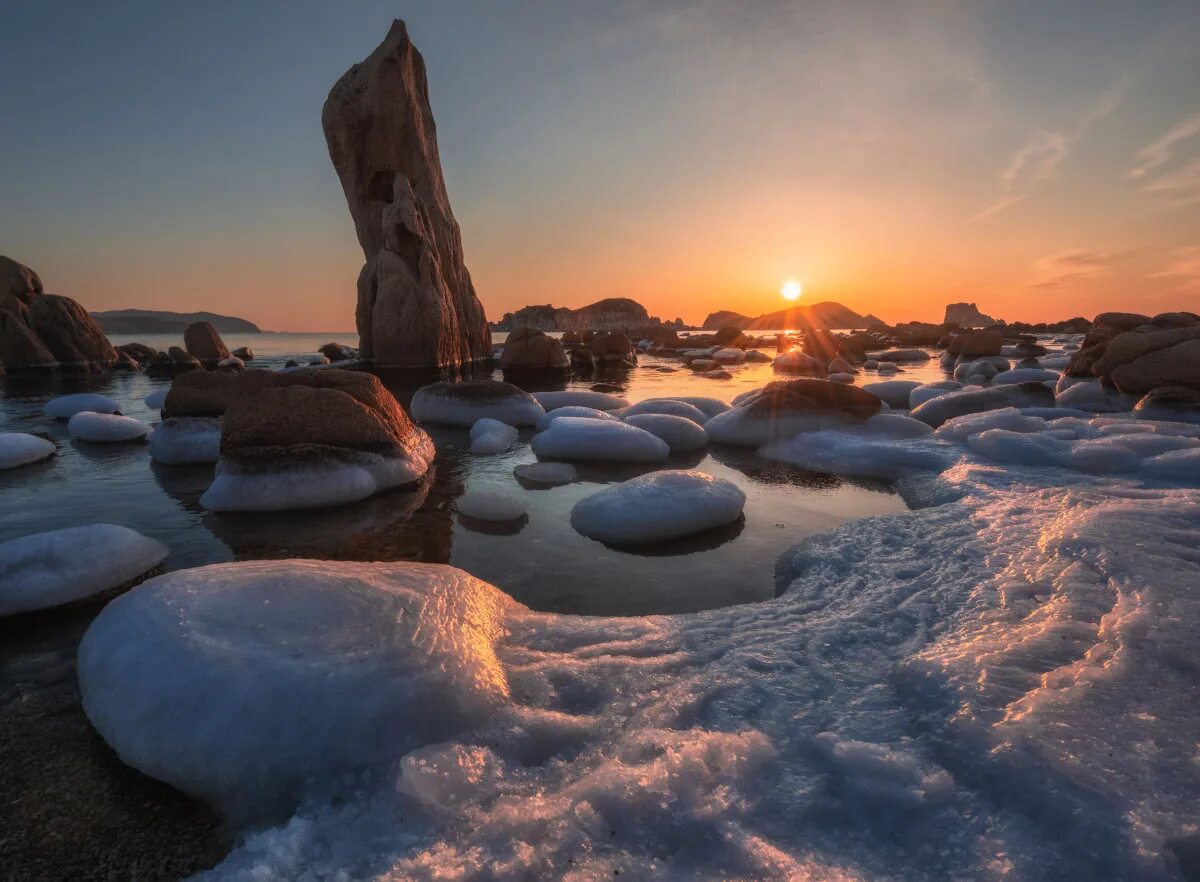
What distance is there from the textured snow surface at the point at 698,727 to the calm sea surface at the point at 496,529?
515 millimetres

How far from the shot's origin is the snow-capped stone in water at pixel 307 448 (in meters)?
5.17

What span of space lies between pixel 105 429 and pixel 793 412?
1038 cm

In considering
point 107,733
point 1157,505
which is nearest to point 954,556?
point 1157,505

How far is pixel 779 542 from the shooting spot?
4.48 m

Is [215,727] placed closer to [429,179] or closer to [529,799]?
[529,799]

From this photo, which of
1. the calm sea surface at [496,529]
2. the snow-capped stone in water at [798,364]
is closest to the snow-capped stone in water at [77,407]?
the calm sea surface at [496,529]

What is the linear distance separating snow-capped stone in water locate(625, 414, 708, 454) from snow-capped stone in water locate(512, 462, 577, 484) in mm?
1940

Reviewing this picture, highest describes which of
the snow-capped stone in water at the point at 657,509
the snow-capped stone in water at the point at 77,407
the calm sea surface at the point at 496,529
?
the snow-capped stone in water at the point at 77,407

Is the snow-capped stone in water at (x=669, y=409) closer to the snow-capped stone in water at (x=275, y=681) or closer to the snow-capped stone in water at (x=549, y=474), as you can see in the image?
the snow-capped stone in water at (x=549, y=474)

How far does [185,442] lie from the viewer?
706cm

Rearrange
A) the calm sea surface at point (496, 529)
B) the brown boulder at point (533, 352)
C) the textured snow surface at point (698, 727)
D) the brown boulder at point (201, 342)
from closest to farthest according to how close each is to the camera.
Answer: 1. the textured snow surface at point (698, 727)
2. the calm sea surface at point (496, 529)
3. the brown boulder at point (533, 352)
4. the brown boulder at point (201, 342)

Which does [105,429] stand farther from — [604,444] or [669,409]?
[669,409]

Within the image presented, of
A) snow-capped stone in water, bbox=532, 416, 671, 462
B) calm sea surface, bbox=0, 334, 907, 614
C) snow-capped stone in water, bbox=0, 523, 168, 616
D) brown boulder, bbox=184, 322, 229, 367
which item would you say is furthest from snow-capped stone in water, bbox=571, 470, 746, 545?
brown boulder, bbox=184, 322, 229, 367

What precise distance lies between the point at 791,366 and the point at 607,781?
2391 centimetres
